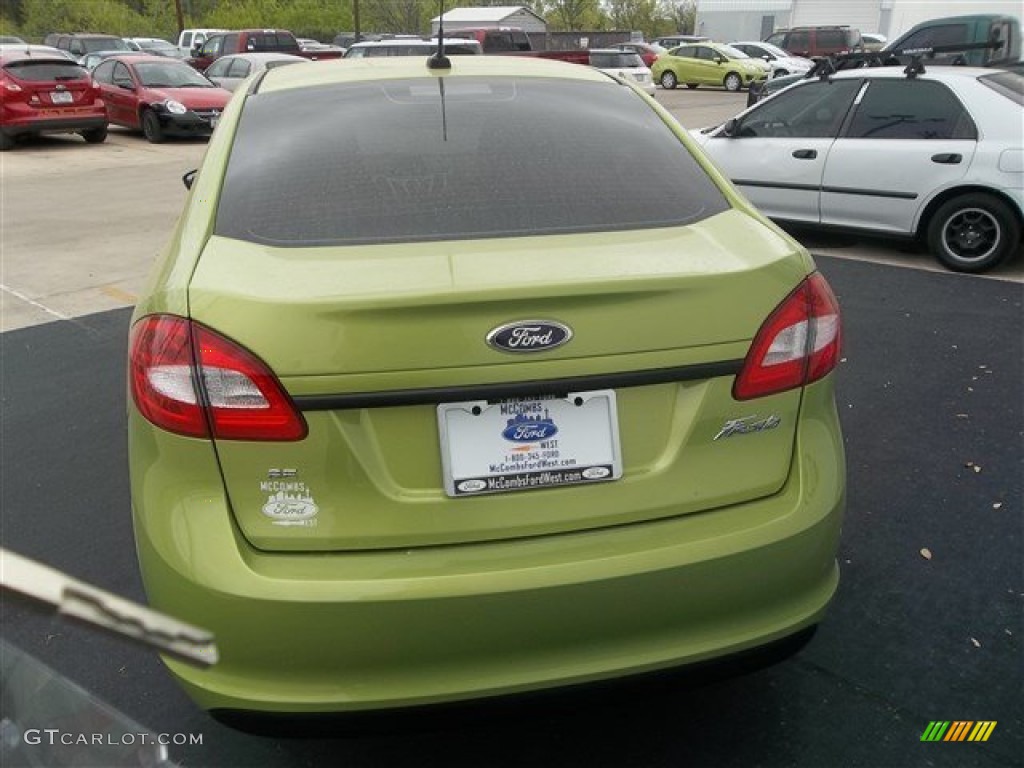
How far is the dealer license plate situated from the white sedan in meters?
5.70

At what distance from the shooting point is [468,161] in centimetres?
242

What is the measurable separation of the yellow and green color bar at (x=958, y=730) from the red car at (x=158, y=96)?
14955mm

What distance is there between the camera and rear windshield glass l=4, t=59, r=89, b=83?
47.5 ft

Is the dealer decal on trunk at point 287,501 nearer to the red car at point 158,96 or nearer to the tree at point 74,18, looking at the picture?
the red car at point 158,96

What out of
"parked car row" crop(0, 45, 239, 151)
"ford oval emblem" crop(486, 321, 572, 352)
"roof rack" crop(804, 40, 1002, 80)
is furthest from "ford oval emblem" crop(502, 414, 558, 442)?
"parked car row" crop(0, 45, 239, 151)

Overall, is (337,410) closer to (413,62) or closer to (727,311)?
(727,311)

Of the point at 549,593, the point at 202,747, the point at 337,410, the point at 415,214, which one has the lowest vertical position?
the point at 202,747

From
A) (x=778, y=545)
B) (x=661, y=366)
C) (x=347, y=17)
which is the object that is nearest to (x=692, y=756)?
(x=778, y=545)

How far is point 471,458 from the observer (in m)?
1.84

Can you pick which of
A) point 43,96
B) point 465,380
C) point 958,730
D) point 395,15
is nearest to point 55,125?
point 43,96

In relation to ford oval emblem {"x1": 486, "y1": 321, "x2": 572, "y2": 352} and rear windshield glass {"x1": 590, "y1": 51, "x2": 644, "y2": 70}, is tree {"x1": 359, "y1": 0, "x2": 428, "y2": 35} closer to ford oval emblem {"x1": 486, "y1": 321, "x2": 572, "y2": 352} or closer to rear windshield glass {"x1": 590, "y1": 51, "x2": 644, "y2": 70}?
rear windshield glass {"x1": 590, "y1": 51, "x2": 644, "y2": 70}

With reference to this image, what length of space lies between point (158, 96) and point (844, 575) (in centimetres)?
1541

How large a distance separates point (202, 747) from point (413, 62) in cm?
233

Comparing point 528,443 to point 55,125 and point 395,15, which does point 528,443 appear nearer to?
point 55,125
